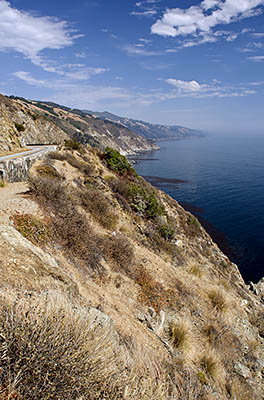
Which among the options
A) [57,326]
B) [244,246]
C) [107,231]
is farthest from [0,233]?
[244,246]

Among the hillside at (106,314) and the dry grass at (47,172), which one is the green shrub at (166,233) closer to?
the hillside at (106,314)

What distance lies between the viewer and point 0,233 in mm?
6434

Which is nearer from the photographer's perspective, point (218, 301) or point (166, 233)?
point (218, 301)

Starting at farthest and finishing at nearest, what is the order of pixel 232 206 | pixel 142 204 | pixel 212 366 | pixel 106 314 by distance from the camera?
pixel 232 206
pixel 142 204
pixel 212 366
pixel 106 314

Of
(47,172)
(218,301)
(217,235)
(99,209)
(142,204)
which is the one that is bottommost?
(217,235)

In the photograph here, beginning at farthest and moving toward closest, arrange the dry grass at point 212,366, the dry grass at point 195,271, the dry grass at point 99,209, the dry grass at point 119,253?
the dry grass at point 195,271 → the dry grass at point 99,209 → the dry grass at point 119,253 → the dry grass at point 212,366

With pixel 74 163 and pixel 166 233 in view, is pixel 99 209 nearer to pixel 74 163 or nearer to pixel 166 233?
pixel 166 233

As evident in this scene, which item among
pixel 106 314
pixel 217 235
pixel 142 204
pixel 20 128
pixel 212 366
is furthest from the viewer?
pixel 217 235

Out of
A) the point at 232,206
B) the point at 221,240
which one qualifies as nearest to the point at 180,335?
the point at 221,240

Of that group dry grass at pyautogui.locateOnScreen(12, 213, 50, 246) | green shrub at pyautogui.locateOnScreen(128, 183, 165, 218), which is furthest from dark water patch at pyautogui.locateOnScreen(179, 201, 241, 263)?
dry grass at pyautogui.locateOnScreen(12, 213, 50, 246)

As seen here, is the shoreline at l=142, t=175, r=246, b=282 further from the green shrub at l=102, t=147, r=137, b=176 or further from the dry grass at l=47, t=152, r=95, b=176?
the dry grass at l=47, t=152, r=95, b=176

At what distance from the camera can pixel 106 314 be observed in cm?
612

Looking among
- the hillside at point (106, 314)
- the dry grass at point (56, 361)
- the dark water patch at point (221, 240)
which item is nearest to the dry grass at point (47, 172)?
the hillside at point (106, 314)

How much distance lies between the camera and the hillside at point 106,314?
2771 millimetres
